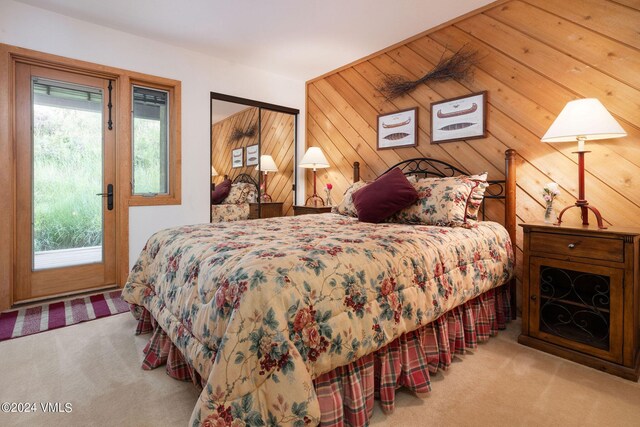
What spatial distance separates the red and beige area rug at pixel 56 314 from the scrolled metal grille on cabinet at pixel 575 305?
3.16 m

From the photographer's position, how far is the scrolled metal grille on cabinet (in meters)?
1.91

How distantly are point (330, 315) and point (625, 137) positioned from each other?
233cm

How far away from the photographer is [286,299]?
113 centimetres

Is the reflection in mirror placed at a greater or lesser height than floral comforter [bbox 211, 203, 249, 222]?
greater

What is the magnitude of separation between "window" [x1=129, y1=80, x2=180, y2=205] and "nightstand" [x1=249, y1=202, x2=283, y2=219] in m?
0.93

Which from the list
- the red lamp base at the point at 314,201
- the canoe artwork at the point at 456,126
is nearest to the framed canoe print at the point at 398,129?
the canoe artwork at the point at 456,126

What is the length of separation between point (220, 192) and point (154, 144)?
869mm

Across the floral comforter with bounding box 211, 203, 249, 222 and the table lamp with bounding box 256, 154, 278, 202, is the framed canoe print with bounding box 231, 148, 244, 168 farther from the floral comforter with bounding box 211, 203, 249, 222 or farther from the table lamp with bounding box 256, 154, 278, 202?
the floral comforter with bounding box 211, 203, 249, 222

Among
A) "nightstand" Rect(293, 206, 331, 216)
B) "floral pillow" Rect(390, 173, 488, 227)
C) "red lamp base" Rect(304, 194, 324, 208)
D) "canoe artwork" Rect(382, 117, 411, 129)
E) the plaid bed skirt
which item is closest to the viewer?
the plaid bed skirt

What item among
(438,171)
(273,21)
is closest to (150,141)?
(273,21)

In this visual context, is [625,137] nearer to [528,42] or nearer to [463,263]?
[528,42]

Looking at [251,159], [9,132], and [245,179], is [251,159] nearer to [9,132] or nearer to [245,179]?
[245,179]

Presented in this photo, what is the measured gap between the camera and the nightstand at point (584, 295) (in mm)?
1771

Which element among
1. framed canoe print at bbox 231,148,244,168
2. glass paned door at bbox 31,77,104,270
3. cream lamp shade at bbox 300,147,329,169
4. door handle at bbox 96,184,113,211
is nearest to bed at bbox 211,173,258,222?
framed canoe print at bbox 231,148,244,168
